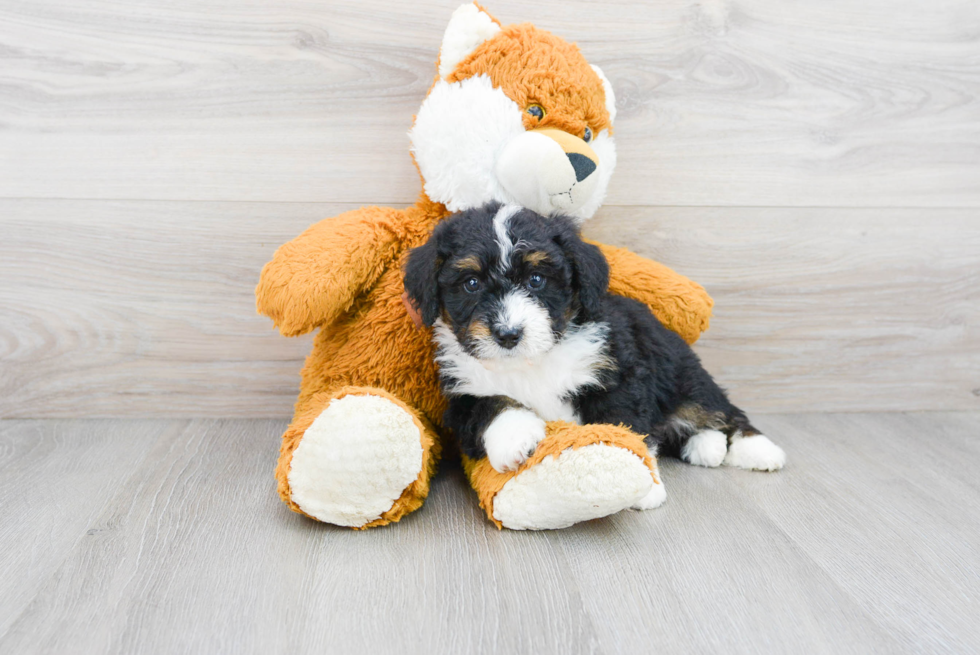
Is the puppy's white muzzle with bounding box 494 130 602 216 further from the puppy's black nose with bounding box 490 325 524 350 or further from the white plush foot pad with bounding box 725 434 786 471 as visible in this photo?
the white plush foot pad with bounding box 725 434 786 471

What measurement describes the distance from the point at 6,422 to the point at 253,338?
744 millimetres

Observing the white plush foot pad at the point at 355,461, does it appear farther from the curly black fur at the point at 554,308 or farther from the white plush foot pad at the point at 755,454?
the white plush foot pad at the point at 755,454

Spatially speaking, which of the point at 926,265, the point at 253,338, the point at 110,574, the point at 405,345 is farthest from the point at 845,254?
the point at 110,574

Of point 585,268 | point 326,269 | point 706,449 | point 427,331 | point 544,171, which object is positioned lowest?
point 706,449

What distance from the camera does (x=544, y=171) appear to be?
57.2 inches

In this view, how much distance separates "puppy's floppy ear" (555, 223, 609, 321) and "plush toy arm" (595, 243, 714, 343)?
1.12 feet

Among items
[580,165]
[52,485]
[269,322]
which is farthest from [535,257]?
[52,485]

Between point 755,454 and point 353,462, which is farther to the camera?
point 755,454

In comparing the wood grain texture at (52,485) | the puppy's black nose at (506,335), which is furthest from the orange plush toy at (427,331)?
the wood grain texture at (52,485)

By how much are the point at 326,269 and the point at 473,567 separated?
0.69 m

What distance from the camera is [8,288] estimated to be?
191 cm

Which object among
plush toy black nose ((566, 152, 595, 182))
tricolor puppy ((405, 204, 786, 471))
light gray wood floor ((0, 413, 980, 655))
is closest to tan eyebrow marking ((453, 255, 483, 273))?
tricolor puppy ((405, 204, 786, 471))

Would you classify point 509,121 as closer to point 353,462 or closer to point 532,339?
point 532,339

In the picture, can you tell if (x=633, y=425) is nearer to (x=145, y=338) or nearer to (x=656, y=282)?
(x=656, y=282)
